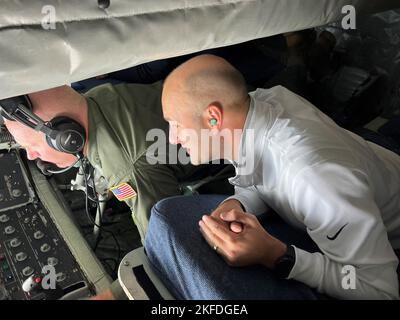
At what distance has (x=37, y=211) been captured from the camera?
119cm

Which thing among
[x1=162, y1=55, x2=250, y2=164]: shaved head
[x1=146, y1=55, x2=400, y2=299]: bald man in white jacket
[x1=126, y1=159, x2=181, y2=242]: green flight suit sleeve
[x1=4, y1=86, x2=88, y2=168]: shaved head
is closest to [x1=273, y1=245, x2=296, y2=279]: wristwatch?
[x1=146, y1=55, x2=400, y2=299]: bald man in white jacket

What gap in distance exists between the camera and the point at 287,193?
34.3 inches

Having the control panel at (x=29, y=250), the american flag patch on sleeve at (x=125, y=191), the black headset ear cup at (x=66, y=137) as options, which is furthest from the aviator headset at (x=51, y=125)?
the control panel at (x=29, y=250)

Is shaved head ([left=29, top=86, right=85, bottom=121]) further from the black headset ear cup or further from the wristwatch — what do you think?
the wristwatch

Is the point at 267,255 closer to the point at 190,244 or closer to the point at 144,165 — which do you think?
the point at 190,244

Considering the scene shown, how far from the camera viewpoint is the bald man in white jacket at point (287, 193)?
2.44ft

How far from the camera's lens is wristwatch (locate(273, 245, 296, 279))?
2.50ft

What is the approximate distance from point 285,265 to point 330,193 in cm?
17

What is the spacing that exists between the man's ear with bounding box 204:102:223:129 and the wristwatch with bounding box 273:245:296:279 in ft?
1.22

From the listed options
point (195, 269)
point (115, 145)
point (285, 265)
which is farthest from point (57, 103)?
point (285, 265)

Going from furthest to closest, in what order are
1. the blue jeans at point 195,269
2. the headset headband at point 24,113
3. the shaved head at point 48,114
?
1. the shaved head at point 48,114
2. the headset headband at point 24,113
3. the blue jeans at point 195,269

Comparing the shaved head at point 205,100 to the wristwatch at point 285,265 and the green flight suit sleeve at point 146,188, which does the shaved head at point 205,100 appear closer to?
the green flight suit sleeve at point 146,188

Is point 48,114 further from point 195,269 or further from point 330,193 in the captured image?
point 330,193

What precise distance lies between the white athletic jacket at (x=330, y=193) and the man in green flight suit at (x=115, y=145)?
31 centimetres
